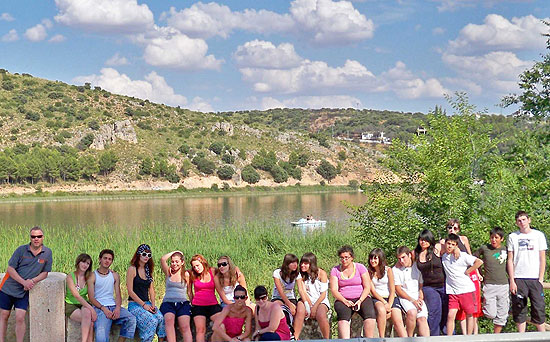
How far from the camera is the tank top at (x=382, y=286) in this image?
7172 mm

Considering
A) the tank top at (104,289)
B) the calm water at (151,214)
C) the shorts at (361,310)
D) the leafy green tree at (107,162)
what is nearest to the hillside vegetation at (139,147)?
the leafy green tree at (107,162)

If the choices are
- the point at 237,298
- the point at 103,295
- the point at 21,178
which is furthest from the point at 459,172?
the point at 21,178

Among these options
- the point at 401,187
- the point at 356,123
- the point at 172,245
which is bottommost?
the point at 172,245

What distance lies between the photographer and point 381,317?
6922 mm

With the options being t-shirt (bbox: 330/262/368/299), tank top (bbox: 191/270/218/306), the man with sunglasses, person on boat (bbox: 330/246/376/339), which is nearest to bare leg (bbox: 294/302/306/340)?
person on boat (bbox: 330/246/376/339)

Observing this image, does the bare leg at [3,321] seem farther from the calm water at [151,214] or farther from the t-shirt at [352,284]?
the calm water at [151,214]

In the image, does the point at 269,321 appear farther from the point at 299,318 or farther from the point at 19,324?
the point at 19,324

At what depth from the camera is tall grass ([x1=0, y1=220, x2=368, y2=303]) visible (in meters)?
15.3

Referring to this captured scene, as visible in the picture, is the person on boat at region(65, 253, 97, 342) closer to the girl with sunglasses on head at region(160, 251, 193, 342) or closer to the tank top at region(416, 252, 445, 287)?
the girl with sunglasses on head at region(160, 251, 193, 342)

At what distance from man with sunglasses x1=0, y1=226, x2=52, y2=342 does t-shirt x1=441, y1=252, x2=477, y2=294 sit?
458 centimetres

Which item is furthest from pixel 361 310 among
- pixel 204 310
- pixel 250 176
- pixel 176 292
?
pixel 250 176

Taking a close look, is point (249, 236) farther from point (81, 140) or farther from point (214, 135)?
point (214, 135)

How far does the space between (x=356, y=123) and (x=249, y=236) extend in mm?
141965

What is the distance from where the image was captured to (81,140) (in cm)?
7625
